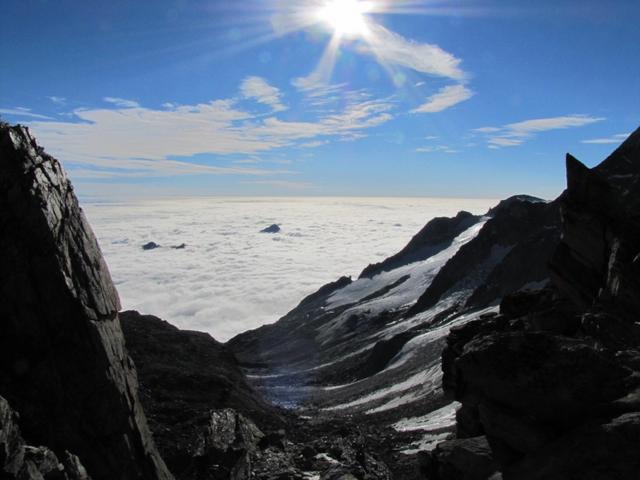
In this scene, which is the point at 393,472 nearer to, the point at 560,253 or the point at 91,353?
the point at 560,253

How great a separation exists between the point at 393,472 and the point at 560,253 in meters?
15.3

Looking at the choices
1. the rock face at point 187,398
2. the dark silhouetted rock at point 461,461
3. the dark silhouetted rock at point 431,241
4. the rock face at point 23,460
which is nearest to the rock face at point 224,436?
the rock face at point 187,398

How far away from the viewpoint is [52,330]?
51.6 ft

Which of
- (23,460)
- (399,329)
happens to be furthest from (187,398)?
(399,329)

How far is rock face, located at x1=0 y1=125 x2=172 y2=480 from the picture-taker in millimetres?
15070

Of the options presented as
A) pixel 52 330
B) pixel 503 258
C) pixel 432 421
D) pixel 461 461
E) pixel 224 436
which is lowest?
pixel 432 421

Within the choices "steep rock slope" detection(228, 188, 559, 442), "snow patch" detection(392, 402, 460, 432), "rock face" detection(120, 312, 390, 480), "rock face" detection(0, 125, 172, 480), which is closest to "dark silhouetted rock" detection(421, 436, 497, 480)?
"rock face" detection(120, 312, 390, 480)

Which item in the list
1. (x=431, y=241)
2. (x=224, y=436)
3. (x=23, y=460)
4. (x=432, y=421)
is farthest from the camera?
(x=431, y=241)

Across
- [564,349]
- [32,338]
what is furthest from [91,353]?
[564,349]

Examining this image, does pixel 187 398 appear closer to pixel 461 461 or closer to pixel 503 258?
pixel 461 461

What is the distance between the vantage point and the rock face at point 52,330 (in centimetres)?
1507

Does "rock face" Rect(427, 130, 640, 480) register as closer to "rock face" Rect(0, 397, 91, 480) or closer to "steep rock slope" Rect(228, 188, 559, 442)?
"rock face" Rect(0, 397, 91, 480)

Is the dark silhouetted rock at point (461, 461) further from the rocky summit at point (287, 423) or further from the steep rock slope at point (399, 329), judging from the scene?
the steep rock slope at point (399, 329)

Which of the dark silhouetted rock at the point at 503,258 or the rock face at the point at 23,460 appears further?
the dark silhouetted rock at the point at 503,258
